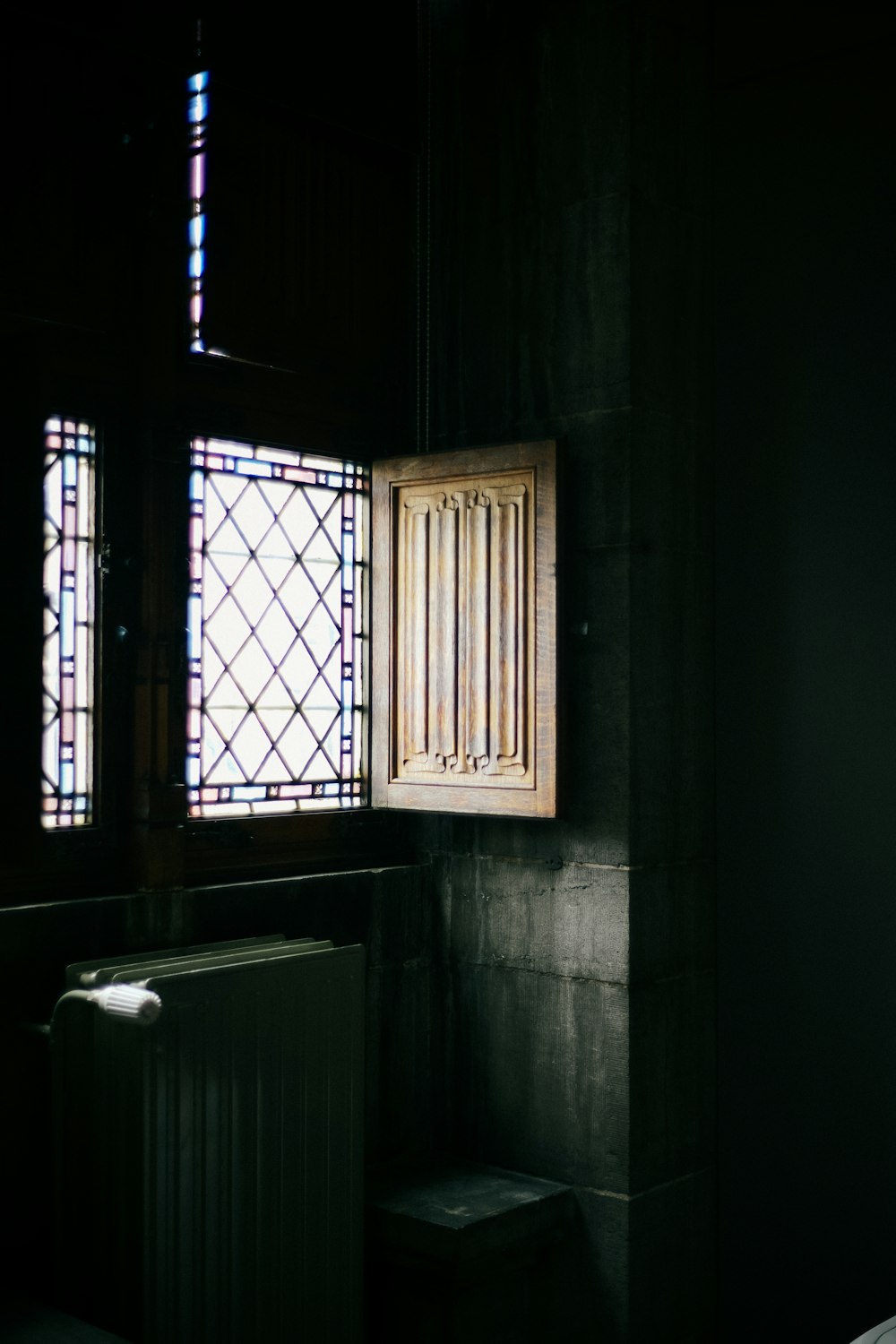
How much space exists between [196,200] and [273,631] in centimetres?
95

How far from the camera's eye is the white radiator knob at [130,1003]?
2.27m

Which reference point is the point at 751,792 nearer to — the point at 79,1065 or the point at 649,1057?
the point at 649,1057

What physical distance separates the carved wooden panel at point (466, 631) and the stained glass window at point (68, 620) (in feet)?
2.28

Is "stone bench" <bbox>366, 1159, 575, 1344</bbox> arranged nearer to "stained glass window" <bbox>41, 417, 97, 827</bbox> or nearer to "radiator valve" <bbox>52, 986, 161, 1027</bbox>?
"radiator valve" <bbox>52, 986, 161, 1027</bbox>

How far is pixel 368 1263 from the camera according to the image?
2957 millimetres

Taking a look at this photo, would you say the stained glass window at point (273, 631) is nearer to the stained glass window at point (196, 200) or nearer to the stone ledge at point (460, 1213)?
the stained glass window at point (196, 200)

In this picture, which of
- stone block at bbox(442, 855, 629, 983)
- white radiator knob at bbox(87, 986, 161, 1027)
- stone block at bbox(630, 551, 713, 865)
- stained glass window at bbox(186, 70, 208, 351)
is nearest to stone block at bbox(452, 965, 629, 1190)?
stone block at bbox(442, 855, 629, 983)

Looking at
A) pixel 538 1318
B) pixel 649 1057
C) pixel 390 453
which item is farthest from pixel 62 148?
pixel 538 1318

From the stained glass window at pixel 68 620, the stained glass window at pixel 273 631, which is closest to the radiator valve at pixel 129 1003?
the stained glass window at pixel 68 620

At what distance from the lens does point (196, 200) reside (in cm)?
290

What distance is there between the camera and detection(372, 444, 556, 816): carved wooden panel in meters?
2.91

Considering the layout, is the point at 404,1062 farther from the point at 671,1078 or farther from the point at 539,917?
the point at 671,1078

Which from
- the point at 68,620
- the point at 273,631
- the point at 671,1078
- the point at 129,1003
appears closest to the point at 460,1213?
the point at 671,1078

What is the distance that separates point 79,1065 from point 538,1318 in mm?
1263
